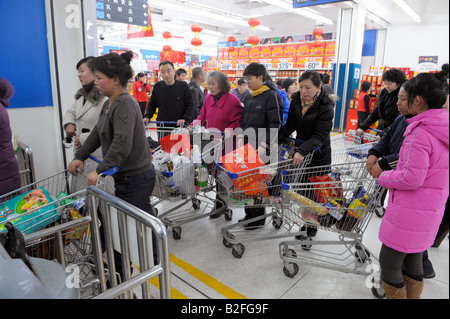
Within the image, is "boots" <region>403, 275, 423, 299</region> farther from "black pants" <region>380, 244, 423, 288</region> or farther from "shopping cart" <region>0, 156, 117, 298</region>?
"shopping cart" <region>0, 156, 117, 298</region>

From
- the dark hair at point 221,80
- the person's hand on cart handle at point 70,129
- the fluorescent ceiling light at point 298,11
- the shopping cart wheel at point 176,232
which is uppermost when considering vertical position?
the fluorescent ceiling light at point 298,11

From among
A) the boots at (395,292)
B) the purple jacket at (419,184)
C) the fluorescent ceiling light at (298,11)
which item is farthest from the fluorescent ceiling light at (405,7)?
the boots at (395,292)

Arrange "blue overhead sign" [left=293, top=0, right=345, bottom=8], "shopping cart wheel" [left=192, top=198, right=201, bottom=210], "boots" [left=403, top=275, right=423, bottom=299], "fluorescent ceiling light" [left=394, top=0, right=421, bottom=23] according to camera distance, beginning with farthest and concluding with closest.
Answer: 1. "fluorescent ceiling light" [left=394, top=0, right=421, bottom=23]
2. "blue overhead sign" [left=293, top=0, right=345, bottom=8]
3. "shopping cart wheel" [left=192, top=198, right=201, bottom=210]
4. "boots" [left=403, top=275, right=423, bottom=299]

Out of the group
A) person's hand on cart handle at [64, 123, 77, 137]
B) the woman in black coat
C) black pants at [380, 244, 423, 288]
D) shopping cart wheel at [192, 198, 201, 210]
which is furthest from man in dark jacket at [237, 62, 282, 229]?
person's hand on cart handle at [64, 123, 77, 137]

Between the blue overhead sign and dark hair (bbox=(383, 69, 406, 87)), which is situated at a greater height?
the blue overhead sign

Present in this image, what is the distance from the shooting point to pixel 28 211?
75.0 inches

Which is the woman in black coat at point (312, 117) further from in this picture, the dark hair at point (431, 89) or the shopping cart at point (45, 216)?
the shopping cart at point (45, 216)

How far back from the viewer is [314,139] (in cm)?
296

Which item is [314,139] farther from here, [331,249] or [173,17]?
[173,17]

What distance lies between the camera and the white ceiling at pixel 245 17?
11273mm

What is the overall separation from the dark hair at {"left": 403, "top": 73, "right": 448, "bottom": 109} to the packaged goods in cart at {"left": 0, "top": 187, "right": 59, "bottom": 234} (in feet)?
6.78

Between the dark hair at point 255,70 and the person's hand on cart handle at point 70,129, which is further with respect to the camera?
the dark hair at point 255,70

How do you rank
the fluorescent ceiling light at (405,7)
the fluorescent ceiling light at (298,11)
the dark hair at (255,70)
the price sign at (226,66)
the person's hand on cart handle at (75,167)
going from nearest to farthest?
the person's hand on cart handle at (75,167), the dark hair at (255,70), the fluorescent ceiling light at (405,7), the fluorescent ceiling light at (298,11), the price sign at (226,66)

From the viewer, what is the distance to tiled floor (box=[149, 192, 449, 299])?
2473mm
